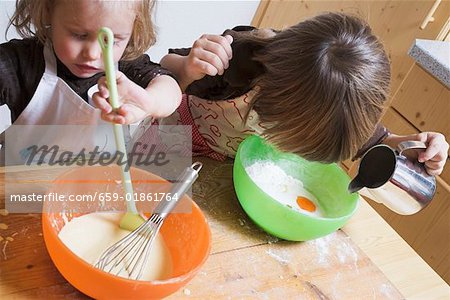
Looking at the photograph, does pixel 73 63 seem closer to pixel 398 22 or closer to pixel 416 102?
pixel 416 102

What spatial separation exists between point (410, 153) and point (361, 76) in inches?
10.9

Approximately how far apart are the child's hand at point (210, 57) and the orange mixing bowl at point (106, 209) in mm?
197

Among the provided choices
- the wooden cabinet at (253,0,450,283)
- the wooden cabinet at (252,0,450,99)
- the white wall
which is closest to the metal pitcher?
the wooden cabinet at (253,0,450,283)

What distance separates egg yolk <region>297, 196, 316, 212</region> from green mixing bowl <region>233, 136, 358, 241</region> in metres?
0.02

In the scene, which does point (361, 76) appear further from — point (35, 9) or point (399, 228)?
point (399, 228)

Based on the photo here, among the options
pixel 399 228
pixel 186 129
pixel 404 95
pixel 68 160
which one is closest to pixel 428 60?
pixel 404 95

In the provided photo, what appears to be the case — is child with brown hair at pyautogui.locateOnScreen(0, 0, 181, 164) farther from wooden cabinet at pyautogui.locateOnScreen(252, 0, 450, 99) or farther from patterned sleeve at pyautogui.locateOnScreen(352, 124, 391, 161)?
wooden cabinet at pyautogui.locateOnScreen(252, 0, 450, 99)

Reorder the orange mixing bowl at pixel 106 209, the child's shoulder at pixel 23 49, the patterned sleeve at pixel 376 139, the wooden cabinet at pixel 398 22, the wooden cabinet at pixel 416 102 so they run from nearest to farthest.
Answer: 1. the orange mixing bowl at pixel 106 209
2. the child's shoulder at pixel 23 49
3. the patterned sleeve at pixel 376 139
4. the wooden cabinet at pixel 416 102
5. the wooden cabinet at pixel 398 22

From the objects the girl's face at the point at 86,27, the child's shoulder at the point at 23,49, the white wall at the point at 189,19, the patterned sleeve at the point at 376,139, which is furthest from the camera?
the white wall at the point at 189,19

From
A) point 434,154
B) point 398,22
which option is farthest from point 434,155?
point 398,22

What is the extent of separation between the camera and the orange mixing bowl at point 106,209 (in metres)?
0.51

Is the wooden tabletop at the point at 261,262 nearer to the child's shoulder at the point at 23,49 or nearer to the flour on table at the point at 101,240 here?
the flour on table at the point at 101,240

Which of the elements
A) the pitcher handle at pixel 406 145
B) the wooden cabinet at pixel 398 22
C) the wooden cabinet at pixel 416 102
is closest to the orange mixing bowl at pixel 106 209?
the pitcher handle at pixel 406 145

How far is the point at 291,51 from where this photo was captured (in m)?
0.70
